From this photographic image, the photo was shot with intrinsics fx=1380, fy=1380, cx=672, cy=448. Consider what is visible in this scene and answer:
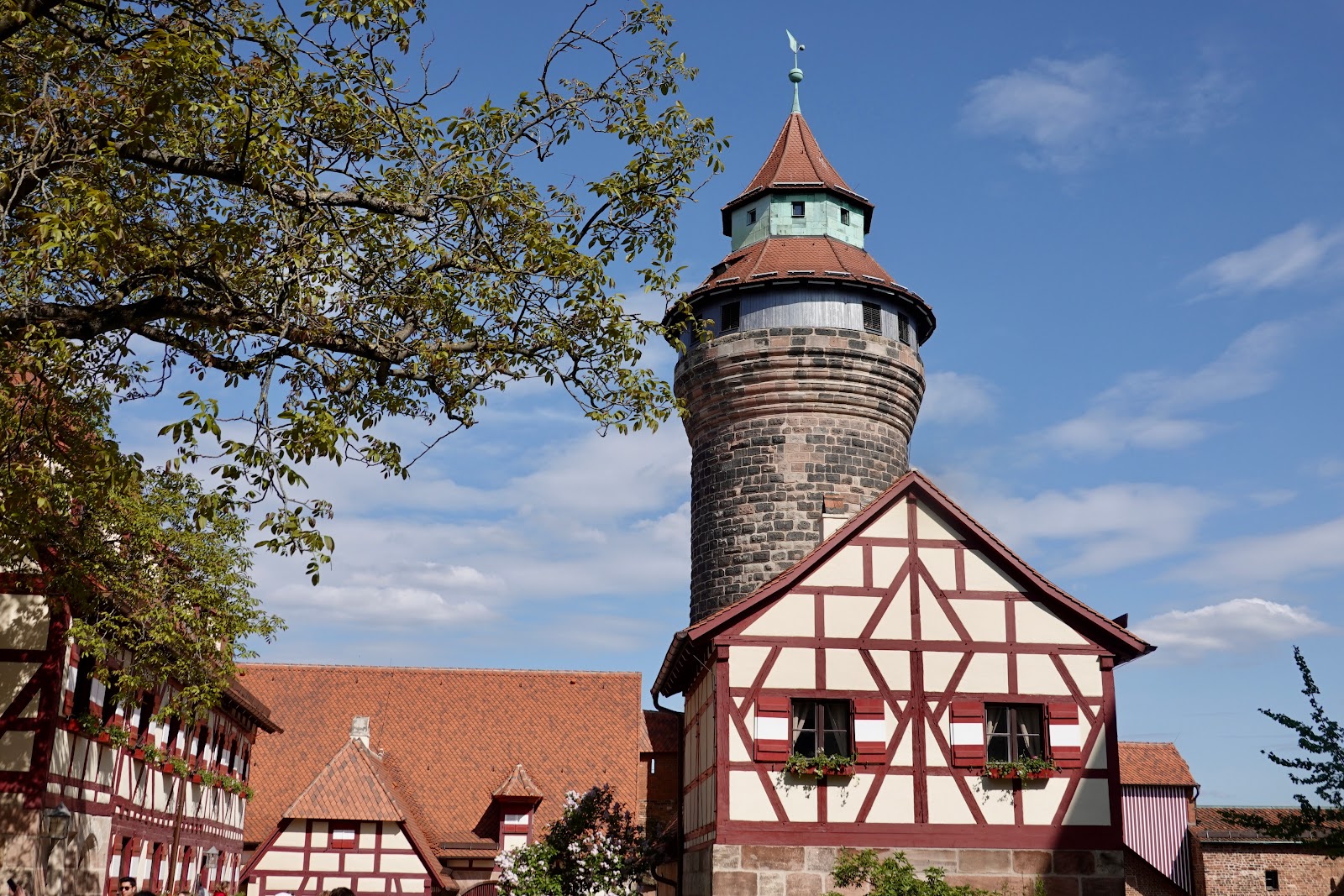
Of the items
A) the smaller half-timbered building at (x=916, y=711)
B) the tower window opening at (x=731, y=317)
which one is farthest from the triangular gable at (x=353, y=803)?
the tower window opening at (x=731, y=317)

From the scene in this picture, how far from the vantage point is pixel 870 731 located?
1727 centimetres

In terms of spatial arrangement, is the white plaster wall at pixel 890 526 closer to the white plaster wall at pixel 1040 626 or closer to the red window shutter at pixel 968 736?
the white plaster wall at pixel 1040 626

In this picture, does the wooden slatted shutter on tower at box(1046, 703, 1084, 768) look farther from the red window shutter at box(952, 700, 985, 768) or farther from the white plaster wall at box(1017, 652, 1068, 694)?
the red window shutter at box(952, 700, 985, 768)

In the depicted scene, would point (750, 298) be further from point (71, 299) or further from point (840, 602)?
point (71, 299)

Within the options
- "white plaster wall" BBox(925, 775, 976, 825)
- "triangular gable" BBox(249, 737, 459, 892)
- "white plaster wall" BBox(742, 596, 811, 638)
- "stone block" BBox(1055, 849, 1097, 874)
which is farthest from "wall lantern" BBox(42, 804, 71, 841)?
"triangular gable" BBox(249, 737, 459, 892)

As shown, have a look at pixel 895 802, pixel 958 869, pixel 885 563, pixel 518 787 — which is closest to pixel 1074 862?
pixel 958 869

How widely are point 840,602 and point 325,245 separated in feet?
31.8

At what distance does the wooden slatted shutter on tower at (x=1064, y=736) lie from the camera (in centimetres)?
1723

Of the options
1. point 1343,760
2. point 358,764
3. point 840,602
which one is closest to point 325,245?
point 840,602

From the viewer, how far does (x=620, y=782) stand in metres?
34.6

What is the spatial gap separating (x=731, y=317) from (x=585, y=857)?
9275 millimetres

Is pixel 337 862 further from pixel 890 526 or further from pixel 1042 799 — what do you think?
pixel 1042 799

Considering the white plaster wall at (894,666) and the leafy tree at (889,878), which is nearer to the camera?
the leafy tree at (889,878)

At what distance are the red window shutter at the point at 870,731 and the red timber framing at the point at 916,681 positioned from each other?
0.05ft
